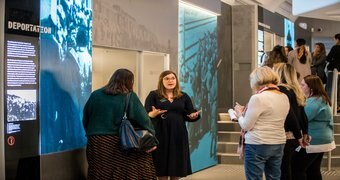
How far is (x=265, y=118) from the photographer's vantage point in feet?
14.3

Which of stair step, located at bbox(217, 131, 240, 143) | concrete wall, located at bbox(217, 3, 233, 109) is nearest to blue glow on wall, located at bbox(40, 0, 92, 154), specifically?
stair step, located at bbox(217, 131, 240, 143)

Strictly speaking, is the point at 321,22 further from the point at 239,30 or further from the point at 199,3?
the point at 199,3

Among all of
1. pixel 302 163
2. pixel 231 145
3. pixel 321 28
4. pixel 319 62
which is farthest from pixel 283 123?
pixel 321 28

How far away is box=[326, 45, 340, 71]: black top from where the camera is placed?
1051 cm

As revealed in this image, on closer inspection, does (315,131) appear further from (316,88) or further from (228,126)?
(228,126)

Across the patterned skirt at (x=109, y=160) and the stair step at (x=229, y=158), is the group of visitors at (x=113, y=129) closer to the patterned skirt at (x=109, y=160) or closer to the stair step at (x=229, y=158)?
the patterned skirt at (x=109, y=160)

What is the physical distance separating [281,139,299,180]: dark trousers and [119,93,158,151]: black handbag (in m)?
1.28

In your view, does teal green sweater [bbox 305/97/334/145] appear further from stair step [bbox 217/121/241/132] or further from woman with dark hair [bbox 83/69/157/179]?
stair step [bbox 217/121/241/132]

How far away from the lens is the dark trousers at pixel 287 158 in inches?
193

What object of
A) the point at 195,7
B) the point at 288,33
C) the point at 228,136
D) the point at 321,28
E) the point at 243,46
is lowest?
the point at 228,136

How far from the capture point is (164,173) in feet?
18.4

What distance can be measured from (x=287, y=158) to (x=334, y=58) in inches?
249

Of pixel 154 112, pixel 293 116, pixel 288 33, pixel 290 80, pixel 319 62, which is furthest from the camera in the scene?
pixel 288 33

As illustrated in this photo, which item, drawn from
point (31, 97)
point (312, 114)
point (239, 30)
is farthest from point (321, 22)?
point (31, 97)
